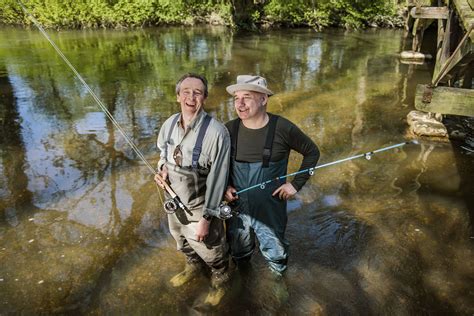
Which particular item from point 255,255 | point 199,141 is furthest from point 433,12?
point 199,141

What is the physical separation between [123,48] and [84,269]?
1677 centimetres

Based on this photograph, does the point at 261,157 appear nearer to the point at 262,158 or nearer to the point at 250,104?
the point at 262,158

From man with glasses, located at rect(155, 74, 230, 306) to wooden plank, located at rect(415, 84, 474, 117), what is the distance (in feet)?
8.31

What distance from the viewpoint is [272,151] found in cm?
297

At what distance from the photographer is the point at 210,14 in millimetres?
28281

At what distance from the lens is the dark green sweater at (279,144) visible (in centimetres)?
295

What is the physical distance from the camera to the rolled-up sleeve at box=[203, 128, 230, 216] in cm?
285

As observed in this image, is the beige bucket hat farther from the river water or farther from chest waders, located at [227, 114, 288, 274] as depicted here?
the river water

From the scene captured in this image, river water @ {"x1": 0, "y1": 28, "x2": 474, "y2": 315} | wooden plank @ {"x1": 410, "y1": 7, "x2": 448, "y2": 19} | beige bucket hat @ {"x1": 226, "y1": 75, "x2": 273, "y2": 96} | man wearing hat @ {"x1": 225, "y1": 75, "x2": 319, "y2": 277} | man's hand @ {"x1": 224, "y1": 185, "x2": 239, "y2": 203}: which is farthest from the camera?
wooden plank @ {"x1": 410, "y1": 7, "x2": 448, "y2": 19}

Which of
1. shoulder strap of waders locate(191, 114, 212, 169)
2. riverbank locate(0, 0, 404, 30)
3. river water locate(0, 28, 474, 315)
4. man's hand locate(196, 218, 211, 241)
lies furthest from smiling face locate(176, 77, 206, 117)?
riverbank locate(0, 0, 404, 30)

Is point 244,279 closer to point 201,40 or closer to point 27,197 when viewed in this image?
point 27,197

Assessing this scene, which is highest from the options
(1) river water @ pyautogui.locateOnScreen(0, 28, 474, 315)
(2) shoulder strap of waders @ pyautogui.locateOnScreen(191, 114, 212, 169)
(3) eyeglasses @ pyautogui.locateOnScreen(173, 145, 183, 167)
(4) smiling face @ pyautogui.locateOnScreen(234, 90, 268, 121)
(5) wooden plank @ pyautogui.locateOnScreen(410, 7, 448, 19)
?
(5) wooden plank @ pyautogui.locateOnScreen(410, 7, 448, 19)

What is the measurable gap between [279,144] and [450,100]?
2.29m

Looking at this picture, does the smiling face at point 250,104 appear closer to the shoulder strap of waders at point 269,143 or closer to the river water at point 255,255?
the shoulder strap of waders at point 269,143
